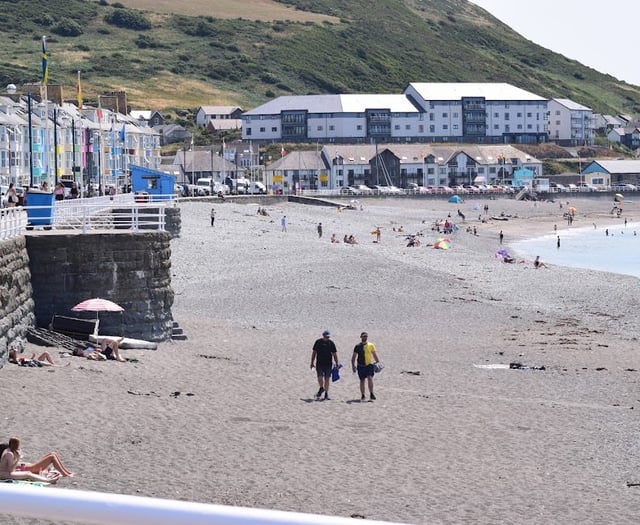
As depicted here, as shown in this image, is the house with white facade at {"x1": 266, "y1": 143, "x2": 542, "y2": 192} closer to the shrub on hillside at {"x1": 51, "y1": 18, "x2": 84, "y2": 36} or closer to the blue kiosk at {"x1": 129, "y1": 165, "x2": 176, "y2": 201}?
the blue kiosk at {"x1": 129, "y1": 165, "x2": 176, "y2": 201}

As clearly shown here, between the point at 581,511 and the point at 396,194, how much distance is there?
342 ft

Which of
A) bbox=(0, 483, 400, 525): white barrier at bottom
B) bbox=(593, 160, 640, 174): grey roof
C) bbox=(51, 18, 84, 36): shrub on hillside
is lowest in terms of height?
bbox=(0, 483, 400, 525): white barrier at bottom

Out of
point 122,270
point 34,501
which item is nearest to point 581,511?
point 34,501

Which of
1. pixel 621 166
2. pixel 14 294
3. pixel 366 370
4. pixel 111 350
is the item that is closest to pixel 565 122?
pixel 621 166

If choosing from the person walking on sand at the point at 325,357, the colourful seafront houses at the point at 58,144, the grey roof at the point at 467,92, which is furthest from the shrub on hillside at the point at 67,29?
the person walking on sand at the point at 325,357

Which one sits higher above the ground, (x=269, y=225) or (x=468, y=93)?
(x=468, y=93)

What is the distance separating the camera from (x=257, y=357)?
915 inches

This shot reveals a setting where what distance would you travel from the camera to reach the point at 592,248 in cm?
6969

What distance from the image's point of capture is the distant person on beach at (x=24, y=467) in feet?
36.3

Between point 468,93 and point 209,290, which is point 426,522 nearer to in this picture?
point 209,290

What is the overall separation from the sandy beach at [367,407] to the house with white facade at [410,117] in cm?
10898

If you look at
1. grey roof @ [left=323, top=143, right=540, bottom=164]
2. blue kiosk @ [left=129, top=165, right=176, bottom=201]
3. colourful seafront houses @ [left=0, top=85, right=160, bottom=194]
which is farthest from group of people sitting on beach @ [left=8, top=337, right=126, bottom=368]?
grey roof @ [left=323, top=143, right=540, bottom=164]

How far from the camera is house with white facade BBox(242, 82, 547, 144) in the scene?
146 m

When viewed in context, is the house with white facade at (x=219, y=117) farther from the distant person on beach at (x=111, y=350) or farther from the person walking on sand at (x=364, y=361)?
the person walking on sand at (x=364, y=361)
